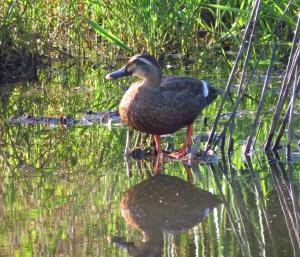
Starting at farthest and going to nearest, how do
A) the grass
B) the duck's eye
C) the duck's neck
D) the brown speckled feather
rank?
the grass < the duck's eye < the duck's neck < the brown speckled feather

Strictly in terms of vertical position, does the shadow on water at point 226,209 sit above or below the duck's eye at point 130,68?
below

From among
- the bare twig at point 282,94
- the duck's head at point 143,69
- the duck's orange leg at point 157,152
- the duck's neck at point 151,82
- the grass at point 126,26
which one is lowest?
the duck's orange leg at point 157,152

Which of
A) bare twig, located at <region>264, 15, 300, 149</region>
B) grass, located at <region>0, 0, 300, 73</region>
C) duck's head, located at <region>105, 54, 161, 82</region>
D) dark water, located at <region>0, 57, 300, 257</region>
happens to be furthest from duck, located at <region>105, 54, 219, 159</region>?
grass, located at <region>0, 0, 300, 73</region>

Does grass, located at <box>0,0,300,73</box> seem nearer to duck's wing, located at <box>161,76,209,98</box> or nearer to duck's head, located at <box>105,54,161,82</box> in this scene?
duck's wing, located at <box>161,76,209,98</box>

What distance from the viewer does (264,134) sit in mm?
7219

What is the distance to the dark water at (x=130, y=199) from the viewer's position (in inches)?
180

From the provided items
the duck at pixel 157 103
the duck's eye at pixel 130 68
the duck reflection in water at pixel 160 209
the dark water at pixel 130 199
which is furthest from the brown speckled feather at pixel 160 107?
the duck reflection in water at pixel 160 209

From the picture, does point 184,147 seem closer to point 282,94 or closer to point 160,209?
point 282,94

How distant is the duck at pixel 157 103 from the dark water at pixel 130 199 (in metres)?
0.28

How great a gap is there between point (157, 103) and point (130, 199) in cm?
128

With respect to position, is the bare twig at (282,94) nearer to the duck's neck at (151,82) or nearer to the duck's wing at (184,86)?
the duck's wing at (184,86)

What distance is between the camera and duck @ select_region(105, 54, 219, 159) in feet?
21.6

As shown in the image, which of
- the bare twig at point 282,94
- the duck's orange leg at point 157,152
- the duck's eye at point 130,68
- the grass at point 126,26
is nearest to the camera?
the bare twig at point 282,94

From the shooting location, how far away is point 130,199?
5492 mm
